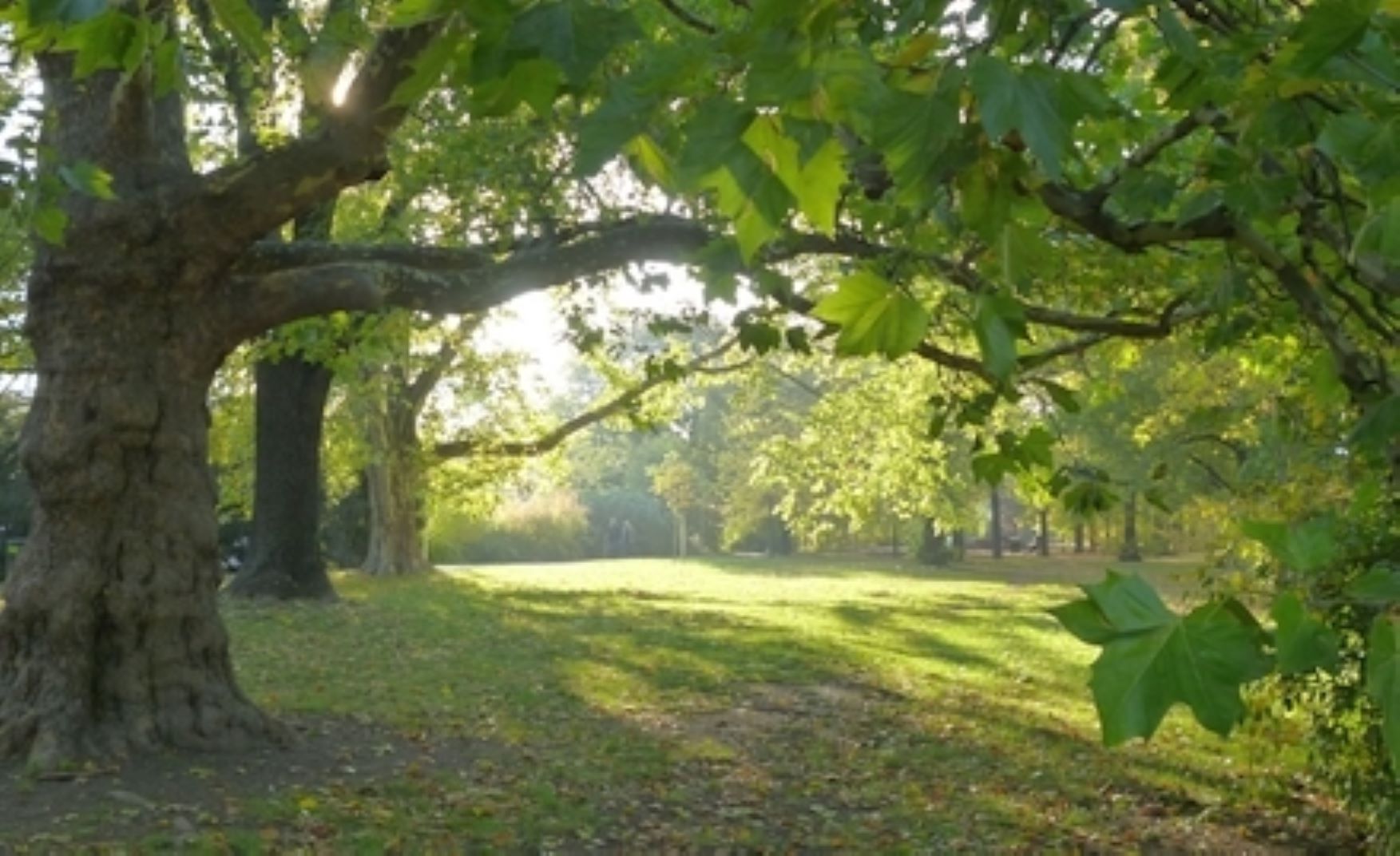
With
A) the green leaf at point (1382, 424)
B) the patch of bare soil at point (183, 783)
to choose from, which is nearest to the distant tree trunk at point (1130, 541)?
the patch of bare soil at point (183, 783)

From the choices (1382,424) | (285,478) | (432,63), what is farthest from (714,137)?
(285,478)

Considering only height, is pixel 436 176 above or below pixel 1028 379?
above

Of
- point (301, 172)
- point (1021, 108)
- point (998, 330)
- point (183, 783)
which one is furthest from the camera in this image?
point (301, 172)

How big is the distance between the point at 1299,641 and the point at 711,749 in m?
9.28

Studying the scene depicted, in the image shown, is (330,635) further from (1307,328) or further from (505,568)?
(505,568)

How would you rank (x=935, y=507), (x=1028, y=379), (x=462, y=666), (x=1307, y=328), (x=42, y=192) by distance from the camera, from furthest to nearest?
(x=935, y=507)
(x=462, y=666)
(x=1307, y=328)
(x=42, y=192)
(x=1028, y=379)

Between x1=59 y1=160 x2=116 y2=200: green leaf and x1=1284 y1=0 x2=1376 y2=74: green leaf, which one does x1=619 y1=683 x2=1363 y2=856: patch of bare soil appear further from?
x1=1284 y1=0 x2=1376 y2=74: green leaf

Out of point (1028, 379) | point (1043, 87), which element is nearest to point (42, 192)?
point (1028, 379)

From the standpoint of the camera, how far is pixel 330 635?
1622cm

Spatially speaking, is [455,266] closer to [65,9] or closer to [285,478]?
[65,9]

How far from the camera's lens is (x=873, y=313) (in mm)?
1901

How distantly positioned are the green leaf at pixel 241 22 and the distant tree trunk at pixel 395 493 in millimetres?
24838

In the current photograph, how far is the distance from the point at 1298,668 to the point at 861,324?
0.70m

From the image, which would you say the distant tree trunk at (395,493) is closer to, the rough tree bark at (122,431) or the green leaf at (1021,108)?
the rough tree bark at (122,431)
